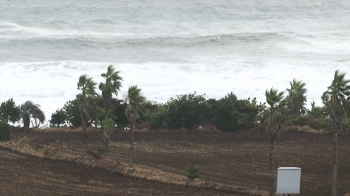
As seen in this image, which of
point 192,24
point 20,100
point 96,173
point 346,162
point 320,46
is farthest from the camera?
point 192,24

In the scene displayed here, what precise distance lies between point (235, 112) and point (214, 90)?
56.8 feet

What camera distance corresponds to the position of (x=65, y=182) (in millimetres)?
30906

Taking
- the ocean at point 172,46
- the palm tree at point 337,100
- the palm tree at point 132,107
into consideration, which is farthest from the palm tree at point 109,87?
the ocean at point 172,46

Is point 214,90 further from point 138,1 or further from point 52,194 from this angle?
point 138,1

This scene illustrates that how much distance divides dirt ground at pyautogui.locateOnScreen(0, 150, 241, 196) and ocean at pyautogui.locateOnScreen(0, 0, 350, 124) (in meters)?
18.7

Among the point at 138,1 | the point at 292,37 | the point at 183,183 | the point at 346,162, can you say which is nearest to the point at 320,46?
the point at 292,37

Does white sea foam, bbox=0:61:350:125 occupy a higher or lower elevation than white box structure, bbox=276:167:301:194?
higher

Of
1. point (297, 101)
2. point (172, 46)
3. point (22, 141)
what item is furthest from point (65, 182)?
point (172, 46)

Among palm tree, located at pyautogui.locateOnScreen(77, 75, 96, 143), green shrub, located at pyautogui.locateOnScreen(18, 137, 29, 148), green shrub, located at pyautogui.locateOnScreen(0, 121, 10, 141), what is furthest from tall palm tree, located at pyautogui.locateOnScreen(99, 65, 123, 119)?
green shrub, located at pyautogui.locateOnScreen(0, 121, 10, 141)

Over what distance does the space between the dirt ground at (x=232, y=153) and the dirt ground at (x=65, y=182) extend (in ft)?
1.11

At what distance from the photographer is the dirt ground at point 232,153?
31500 millimetres

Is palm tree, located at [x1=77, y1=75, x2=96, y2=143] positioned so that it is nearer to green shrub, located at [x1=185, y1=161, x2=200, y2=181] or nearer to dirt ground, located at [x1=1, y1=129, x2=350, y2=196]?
dirt ground, located at [x1=1, y1=129, x2=350, y2=196]

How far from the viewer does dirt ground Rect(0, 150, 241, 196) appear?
1144 inches

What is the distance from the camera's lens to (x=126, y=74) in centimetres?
6756
